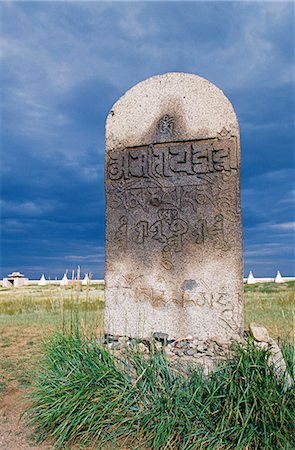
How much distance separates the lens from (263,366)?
3.71 meters

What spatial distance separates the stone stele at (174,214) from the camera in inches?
210

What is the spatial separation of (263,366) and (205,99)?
3.32 m

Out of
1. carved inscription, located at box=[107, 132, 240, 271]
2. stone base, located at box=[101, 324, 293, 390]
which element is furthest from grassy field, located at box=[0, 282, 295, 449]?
carved inscription, located at box=[107, 132, 240, 271]

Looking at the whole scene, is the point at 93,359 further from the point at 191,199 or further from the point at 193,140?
the point at 193,140

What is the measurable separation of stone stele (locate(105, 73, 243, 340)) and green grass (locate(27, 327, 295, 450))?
120 centimetres

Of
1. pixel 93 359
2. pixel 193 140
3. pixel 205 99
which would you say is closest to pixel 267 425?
pixel 93 359

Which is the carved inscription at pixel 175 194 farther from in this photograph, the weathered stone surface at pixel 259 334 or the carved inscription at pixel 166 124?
the weathered stone surface at pixel 259 334

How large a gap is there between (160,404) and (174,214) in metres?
2.39

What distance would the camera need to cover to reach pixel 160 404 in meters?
3.80

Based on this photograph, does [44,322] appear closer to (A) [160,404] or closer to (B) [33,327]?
(B) [33,327]

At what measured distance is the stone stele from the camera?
5.34 meters

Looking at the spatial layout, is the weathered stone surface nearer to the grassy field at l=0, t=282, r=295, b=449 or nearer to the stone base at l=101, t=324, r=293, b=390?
the stone base at l=101, t=324, r=293, b=390

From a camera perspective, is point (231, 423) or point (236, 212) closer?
point (231, 423)

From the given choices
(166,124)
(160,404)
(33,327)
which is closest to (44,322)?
(33,327)
